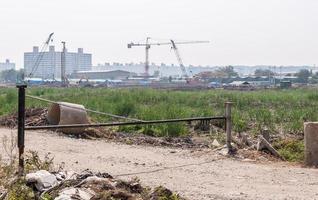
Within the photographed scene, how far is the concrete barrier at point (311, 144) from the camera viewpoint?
12.0 metres

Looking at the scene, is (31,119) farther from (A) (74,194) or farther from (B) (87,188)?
(A) (74,194)

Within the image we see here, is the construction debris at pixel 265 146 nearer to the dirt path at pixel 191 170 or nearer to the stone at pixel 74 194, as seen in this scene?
the dirt path at pixel 191 170

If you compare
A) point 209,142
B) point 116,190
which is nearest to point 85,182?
point 116,190

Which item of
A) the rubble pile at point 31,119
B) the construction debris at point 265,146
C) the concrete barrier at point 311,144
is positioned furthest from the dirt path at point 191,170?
the rubble pile at point 31,119

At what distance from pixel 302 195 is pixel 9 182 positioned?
13.8ft

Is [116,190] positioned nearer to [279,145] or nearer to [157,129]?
[279,145]

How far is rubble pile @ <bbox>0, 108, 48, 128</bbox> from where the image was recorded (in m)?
19.5

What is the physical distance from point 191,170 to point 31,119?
410 inches

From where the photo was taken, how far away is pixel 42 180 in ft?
24.7

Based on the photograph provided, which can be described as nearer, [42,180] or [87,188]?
[87,188]

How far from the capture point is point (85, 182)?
757 cm

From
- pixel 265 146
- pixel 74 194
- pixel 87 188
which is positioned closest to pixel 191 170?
pixel 265 146

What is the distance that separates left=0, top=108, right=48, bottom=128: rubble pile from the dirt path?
4304 millimetres

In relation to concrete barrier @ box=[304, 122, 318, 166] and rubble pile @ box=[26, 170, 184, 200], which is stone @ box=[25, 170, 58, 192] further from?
concrete barrier @ box=[304, 122, 318, 166]
